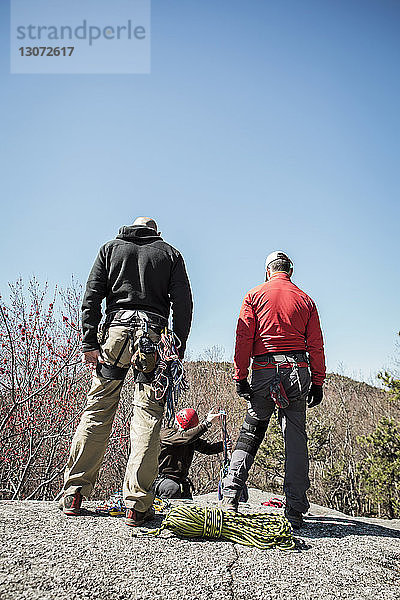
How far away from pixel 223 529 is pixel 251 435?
2.81 feet

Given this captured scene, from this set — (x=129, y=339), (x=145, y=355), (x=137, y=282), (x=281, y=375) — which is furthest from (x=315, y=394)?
(x=137, y=282)

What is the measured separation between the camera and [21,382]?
5848 mm

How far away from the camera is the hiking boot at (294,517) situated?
11.4 ft

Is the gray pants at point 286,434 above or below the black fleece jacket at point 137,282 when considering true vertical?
below

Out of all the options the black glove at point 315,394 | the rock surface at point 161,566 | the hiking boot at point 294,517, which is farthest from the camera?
the black glove at point 315,394

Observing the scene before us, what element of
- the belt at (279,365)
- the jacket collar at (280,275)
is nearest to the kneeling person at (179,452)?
the belt at (279,365)

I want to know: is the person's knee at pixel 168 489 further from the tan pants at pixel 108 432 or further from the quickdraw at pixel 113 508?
the tan pants at pixel 108 432

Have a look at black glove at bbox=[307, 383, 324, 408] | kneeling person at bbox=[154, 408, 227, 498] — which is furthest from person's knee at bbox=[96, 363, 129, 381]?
black glove at bbox=[307, 383, 324, 408]

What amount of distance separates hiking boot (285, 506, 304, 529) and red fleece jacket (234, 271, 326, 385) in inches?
38.4

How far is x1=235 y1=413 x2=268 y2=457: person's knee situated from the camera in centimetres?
364

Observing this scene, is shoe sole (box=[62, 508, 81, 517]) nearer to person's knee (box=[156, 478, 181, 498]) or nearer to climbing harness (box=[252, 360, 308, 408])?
person's knee (box=[156, 478, 181, 498])

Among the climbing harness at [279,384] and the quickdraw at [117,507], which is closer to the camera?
the quickdraw at [117,507]

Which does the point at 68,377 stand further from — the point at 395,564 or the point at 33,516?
the point at 395,564

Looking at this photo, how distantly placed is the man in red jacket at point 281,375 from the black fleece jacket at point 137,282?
1.99 feet
